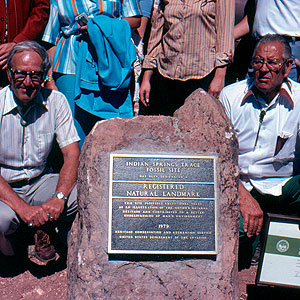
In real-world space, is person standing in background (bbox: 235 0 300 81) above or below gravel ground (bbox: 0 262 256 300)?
above

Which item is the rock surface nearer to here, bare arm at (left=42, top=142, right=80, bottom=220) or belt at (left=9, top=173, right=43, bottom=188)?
bare arm at (left=42, top=142, right=80, bottom=220)

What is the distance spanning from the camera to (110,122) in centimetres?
277

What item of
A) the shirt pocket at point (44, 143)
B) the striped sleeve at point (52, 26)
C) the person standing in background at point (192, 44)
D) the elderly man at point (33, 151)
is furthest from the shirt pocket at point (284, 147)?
the striped sleeve at point (52, 26)

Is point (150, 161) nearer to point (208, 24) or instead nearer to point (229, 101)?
point (229, 101)

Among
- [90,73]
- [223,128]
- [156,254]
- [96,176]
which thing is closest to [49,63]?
[90,73]

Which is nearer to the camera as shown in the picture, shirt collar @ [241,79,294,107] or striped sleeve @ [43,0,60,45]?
shirt collar @ [241,79,294,107]

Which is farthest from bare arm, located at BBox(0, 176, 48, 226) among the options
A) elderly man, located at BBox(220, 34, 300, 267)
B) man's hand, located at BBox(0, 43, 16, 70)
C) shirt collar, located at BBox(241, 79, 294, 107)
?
shirt collar, located at BBox(241, 79, 294, 107)

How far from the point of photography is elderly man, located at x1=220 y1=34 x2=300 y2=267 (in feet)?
11.3

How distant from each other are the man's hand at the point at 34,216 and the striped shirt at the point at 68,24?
1322mm

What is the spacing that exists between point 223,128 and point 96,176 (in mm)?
906

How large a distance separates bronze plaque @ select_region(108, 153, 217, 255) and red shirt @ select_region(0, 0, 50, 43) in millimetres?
1806

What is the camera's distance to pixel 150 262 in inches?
103

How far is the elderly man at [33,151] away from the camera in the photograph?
3258 millimetres

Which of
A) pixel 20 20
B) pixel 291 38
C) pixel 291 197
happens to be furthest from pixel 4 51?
pixel 291 197
